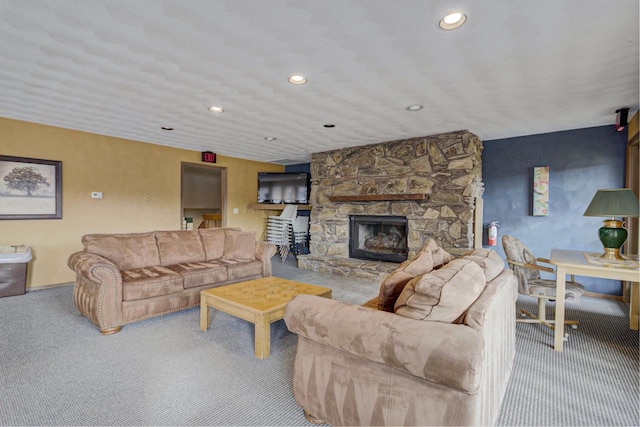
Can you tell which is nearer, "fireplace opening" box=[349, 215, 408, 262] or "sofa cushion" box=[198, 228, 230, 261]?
"sofa cushion" box=[198, 228, 230, 261]

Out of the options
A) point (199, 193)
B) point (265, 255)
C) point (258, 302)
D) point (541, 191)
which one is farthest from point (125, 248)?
point (541, 191)

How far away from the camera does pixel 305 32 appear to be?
2.01m

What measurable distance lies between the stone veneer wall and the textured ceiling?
534 millimetres

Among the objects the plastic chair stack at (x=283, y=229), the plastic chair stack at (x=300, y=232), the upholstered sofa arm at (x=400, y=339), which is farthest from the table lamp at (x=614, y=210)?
the plastic chair stack at (x=300, y=232)

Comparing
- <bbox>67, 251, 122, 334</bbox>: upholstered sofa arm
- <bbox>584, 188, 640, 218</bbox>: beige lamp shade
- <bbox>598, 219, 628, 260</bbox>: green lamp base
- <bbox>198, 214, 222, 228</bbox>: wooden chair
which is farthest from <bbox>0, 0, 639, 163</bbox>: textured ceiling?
<bbox>198, 214, 222, 228</bbox>: wooden chair

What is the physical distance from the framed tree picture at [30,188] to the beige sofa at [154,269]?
5.13ft

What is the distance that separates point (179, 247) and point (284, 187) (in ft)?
9.94

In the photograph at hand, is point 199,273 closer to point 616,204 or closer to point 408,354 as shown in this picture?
point 408,354

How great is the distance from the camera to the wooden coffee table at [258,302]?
2344 mm

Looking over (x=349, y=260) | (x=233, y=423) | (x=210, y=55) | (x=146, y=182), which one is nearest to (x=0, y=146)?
(x=146, y=182)

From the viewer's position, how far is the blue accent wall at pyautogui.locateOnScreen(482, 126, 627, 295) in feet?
13.1

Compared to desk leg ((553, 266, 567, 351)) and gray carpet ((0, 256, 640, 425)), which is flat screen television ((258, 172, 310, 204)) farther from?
desk leg ((553, 266, 567, 351))

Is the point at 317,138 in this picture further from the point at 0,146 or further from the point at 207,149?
the point at 0,146

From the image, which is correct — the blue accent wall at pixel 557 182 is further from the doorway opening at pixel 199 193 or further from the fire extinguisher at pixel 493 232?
the doorway opening at pixel 199 193
